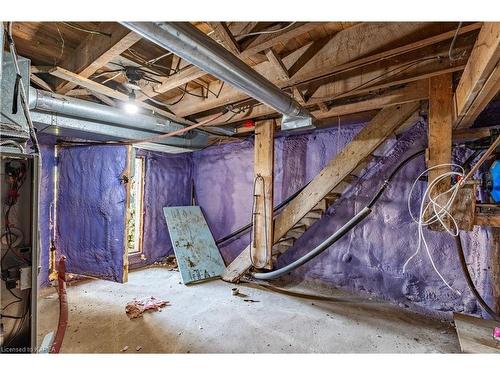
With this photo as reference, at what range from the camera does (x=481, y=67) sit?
49.4 inches

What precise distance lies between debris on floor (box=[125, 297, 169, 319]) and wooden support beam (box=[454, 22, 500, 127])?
3.12 meters

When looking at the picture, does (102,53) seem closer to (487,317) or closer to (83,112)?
(83,112)

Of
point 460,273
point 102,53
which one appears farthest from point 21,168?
point 460,273

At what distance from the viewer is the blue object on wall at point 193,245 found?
364 centimetres

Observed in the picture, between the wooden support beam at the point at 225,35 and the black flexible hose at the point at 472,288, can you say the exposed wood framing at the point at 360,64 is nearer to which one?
the wooden support beam at the point at 225,35

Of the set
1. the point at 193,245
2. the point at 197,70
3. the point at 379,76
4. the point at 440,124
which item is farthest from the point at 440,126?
the point at 193,245

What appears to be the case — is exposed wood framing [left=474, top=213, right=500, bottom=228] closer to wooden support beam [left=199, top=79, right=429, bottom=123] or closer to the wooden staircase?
wooden support beam [left=199, top=79, right=429, bottom=123]

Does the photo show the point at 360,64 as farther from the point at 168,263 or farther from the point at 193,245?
the point at 168,263

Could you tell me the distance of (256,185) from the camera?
3.41 metres

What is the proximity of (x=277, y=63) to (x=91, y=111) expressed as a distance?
188cm

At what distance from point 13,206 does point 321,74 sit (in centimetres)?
208

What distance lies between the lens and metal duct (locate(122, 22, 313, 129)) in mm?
1118
